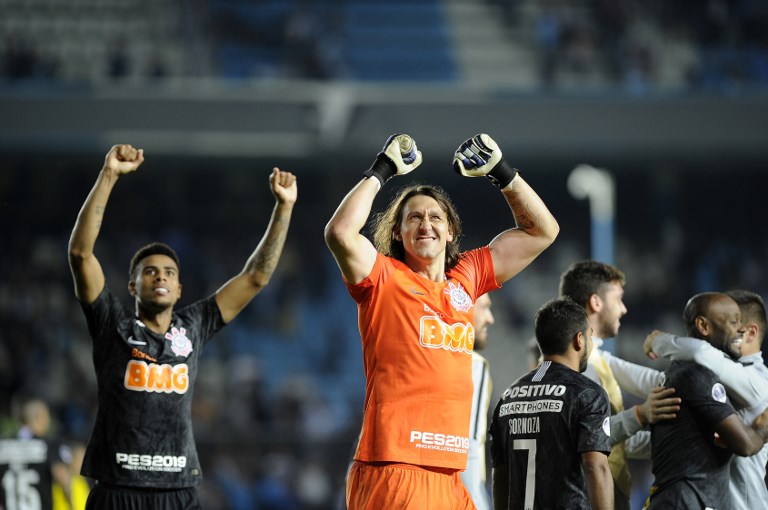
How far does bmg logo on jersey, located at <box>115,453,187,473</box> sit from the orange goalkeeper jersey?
110cm

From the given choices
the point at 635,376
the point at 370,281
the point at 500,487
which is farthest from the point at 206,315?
the point at 635,376

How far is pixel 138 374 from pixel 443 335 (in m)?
1.70

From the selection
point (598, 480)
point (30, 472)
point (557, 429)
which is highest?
point (30, 472)

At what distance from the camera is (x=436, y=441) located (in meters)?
5.34

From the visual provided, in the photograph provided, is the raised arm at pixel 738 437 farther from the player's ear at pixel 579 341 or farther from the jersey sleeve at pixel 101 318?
the jersey sleeve at pixel 101 318

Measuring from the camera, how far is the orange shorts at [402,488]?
5215mm

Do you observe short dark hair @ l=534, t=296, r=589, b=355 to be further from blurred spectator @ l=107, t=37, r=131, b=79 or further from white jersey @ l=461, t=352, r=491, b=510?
blurred spectator @ l=107, t=37, r=131, b=79

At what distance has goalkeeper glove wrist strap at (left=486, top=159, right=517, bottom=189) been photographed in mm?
5879

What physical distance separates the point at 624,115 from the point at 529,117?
214 centimetres

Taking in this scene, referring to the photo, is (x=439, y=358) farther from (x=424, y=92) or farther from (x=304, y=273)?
(x=304, y=273)

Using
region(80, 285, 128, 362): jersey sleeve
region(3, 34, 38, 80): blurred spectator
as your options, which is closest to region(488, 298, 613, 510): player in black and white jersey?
region(80, 285, 128, 362): jersey sleeve

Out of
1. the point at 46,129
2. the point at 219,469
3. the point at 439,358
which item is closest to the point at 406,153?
the point at 439,358

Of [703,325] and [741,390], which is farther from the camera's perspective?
[703,325]

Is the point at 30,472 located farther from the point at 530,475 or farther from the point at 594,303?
the point at 530,475
